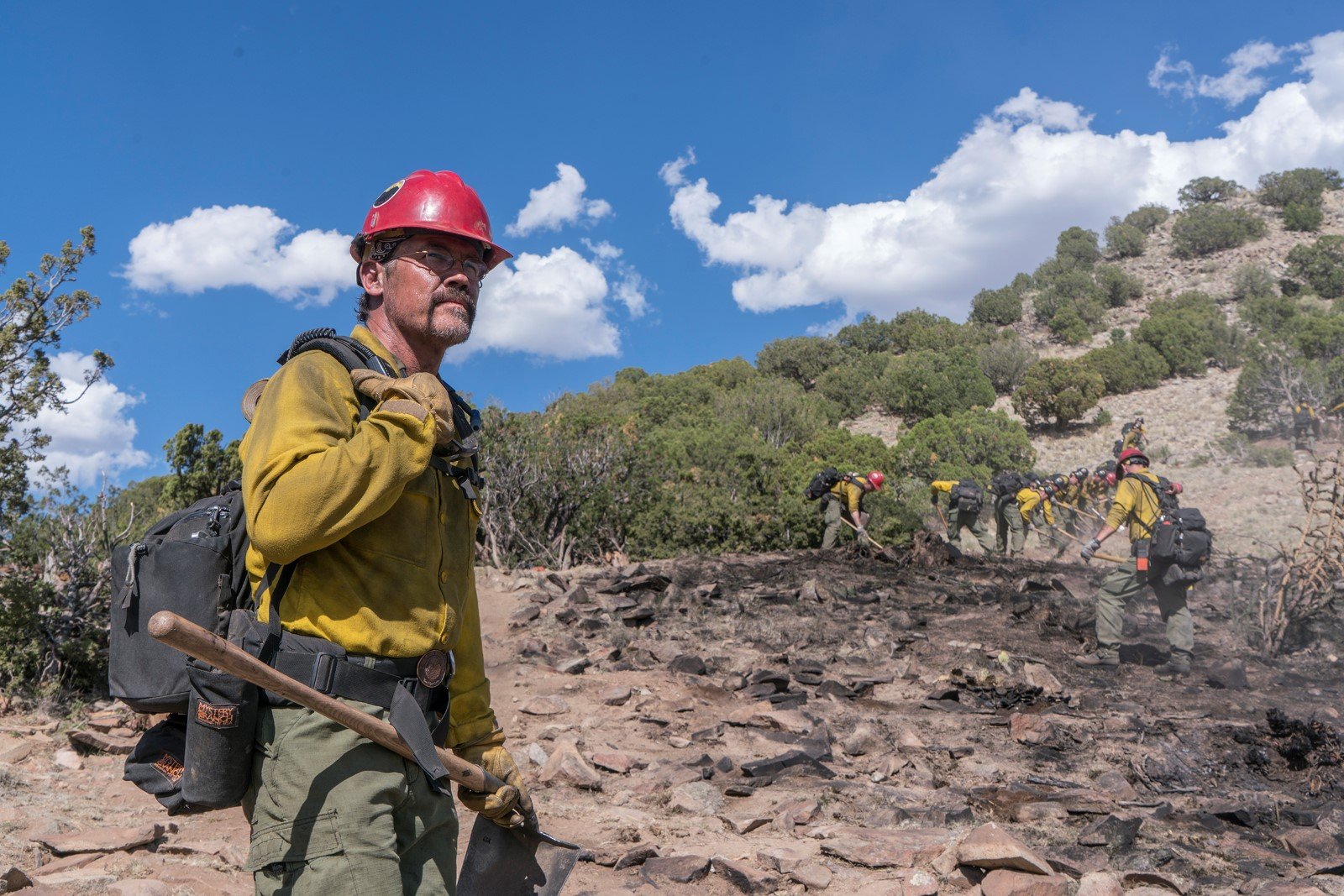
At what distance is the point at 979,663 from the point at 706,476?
8.12 metres

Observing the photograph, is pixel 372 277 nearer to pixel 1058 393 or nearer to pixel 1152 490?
pixel 1152 490

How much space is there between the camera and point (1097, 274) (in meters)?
49.2

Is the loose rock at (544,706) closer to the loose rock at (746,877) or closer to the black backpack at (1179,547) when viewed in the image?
the loose rock at (746,877)

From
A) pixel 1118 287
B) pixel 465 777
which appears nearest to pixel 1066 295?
pixel 1118 287

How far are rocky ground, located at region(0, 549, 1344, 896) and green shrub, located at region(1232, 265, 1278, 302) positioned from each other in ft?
128

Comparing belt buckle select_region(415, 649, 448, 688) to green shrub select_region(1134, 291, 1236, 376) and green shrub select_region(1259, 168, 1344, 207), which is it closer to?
green shrub select_region(1134, 291, 1236, 376)

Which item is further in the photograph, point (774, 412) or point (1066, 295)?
point (1066, 295)

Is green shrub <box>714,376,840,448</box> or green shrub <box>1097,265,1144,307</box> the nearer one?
green shrub <box>714,376,840,448</box>

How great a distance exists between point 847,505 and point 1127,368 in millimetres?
24814

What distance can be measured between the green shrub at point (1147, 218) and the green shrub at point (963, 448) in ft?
139

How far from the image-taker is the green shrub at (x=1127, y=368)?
34688 millimetres

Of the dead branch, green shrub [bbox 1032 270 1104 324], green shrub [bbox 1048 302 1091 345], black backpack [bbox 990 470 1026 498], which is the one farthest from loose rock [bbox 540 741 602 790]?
green shrub [bbox 1032 270 1104 324]

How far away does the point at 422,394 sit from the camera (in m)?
1.82

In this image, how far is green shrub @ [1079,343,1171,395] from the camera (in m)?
34.7
